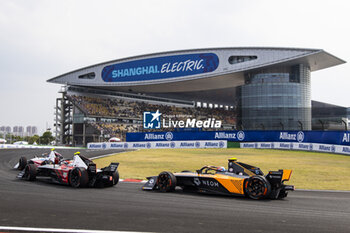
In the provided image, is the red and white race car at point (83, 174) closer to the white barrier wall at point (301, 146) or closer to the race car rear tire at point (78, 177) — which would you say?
the race car rear tire at point (78, 177)

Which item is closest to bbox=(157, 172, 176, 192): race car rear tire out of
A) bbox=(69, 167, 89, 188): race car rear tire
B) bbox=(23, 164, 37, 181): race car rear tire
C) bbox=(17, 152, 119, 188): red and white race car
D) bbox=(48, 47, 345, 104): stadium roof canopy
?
bbox=(17, 152, 119, 188): red and white race car

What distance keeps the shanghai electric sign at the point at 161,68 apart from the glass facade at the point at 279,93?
871 cm

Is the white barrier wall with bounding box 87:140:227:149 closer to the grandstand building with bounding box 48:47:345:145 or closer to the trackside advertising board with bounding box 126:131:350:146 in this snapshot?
the trackside advertising board with bounding box 126:131:350:146

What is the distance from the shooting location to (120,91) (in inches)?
3219

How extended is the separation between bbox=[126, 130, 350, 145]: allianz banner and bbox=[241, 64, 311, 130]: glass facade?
16562mm

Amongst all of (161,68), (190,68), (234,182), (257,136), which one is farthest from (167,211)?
(161,68)

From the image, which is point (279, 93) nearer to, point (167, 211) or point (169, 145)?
point (169, 145)

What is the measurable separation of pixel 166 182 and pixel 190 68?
184 ft

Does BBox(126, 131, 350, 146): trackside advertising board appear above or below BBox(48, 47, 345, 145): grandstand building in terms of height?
below

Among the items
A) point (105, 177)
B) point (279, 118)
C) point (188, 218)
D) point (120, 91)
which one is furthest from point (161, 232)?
point (120, 91)

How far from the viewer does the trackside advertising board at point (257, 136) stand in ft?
105

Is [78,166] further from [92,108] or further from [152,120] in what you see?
[92,108]

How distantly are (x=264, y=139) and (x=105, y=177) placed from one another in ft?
96.9

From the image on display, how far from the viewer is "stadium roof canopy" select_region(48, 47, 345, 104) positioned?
57969 mm
